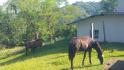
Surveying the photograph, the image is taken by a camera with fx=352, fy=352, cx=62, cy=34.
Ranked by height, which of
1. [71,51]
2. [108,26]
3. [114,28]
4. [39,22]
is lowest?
[39,22]

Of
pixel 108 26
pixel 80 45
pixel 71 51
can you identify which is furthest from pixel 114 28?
pixel 71 51

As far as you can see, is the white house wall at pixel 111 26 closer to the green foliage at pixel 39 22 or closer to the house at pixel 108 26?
the house at pixel 108 26

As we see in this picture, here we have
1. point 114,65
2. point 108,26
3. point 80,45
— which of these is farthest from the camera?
point 108,26

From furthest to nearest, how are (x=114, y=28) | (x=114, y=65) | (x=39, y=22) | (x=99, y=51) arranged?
(x=39, y=22) < (x=114, y=28) < (x=99, y=51) < (x=114, y=65)

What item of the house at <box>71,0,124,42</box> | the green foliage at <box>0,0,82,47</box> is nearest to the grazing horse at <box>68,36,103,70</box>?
the house at <box>71,0,124,42</box>

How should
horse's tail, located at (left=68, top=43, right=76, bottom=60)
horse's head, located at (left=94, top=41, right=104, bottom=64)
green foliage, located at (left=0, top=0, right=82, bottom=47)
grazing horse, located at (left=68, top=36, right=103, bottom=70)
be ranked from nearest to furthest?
horse's tail, located at (left=68, top=43, right=76, bottom=60) < grazing horse, located at (left=68, top=36, right=103, bottom=70) < horse's head, located at (left=94, top=41, right=104, bottom=64) < green foliage, located at (left=0, top=0, right=82, bottom=47)

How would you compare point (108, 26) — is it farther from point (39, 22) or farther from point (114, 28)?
point (39, 22)

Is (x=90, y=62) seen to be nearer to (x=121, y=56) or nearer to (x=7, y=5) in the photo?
(x=121, y=56)

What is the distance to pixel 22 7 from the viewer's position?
202 feet

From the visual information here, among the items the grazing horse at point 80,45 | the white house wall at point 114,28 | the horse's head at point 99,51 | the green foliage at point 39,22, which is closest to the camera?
the grazing horse at point 80,45

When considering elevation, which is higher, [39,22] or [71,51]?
[71,51]

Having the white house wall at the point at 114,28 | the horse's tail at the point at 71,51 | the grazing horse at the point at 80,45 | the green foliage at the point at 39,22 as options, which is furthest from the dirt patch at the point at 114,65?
the green foliage at the point at 39,22

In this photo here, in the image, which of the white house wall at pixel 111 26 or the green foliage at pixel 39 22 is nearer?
the white house wall at pixel 111 26

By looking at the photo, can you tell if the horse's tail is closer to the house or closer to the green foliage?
the house
